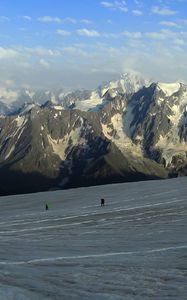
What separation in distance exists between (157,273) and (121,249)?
9.02 m

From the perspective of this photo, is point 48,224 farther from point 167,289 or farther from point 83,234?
point 167,289

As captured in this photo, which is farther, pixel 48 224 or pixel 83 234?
pixel 48 224

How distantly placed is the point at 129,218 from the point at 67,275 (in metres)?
31.4

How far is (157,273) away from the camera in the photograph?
23.0 meters

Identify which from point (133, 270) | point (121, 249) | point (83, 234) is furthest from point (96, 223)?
point (133, 270)

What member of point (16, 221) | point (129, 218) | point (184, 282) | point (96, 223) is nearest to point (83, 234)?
point (96, 223)

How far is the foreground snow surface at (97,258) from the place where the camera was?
1958 centimetres

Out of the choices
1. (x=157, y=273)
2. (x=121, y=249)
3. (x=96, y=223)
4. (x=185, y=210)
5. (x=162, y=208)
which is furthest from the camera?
(x=162, y=208)

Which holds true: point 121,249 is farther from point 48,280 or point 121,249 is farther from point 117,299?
point 117,299

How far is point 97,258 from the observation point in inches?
1113

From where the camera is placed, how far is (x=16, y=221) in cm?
5903

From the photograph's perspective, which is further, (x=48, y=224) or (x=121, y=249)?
(x=48, y=224)

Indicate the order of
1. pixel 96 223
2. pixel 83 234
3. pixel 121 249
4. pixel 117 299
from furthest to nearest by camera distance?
1. pixel 96 223
2. pixel 83 234
3. pixel 121 249
4. pixel 117 299

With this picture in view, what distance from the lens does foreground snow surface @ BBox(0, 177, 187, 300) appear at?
19578 millimetres
